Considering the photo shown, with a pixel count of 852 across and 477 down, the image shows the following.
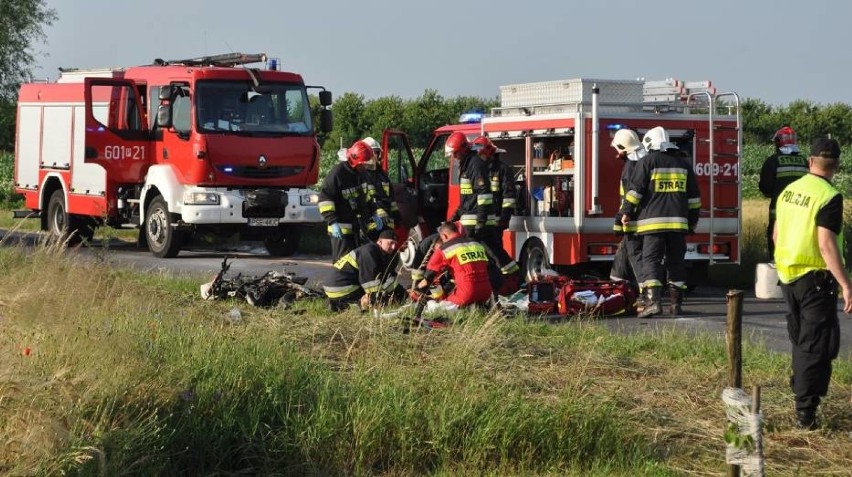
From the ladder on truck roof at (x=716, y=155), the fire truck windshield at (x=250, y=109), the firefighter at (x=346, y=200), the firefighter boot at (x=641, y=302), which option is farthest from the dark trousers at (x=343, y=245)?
the fire truck windshield at (x=250, y=109)

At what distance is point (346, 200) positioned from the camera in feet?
42.0

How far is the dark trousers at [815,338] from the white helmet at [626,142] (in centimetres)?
569

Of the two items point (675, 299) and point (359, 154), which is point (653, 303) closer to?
point (675, 299)

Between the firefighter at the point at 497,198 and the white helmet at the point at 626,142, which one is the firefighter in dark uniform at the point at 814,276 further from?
the firefighter at the point at 497,198

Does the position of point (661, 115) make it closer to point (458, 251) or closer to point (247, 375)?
point (458, 251)

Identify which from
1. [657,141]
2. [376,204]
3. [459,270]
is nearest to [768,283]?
[459,270]

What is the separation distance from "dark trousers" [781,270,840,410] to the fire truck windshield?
11.8 meters

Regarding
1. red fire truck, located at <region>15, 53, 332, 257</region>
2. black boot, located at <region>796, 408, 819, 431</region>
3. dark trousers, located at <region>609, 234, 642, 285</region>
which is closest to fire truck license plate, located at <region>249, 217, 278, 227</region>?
red fire truck, located at <region>15, 53, 332, 257</region>

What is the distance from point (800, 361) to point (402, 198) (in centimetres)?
932

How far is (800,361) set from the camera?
7328 mm

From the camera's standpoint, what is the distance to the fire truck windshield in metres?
17.8

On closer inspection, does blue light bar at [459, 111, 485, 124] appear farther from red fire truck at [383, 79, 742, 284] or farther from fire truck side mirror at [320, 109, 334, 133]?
fire truck side mirror at [320, 109, 334, 133]

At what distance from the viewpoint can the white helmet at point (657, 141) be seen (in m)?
12.6

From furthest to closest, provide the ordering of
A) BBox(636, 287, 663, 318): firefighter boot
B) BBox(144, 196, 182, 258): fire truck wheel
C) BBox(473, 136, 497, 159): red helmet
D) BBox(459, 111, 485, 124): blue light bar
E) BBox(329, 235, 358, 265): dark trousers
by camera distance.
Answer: BBox(144, 196, 182, 258): fire truck wheel < BBox(459, 111, 485, 124): blue light bar < BBox(473, 136, 497, 159): red helmet < BBox(329, 235, 358, 265): dark trousers < BBox(636, 287, 663, 318): firefighter boot
